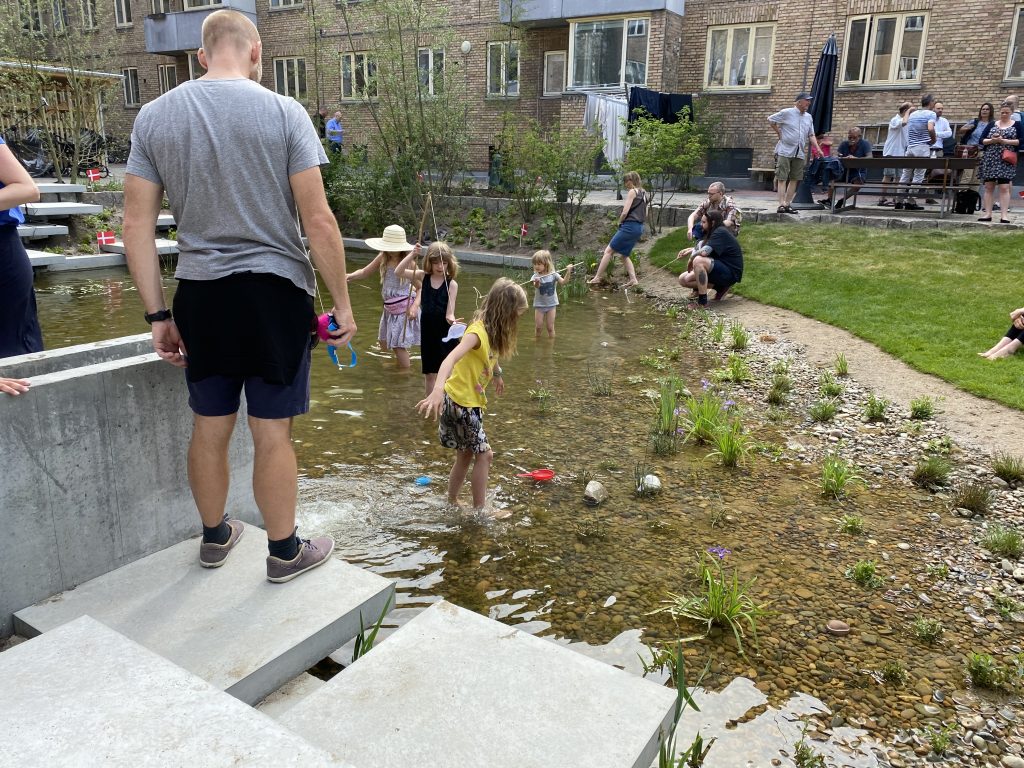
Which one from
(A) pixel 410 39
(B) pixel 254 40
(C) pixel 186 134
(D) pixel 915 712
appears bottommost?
(D) pixel 915 712

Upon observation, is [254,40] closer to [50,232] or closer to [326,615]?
[326,615]

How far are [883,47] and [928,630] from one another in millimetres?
20843

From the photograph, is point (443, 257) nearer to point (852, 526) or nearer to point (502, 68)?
point (852, 526)

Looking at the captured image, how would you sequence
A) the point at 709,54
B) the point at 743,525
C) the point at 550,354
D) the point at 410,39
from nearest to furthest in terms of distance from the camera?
the point at 743,525
the point at 550,354
the point at 410,39
the point at 709,54

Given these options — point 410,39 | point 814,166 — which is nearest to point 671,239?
point 814,166

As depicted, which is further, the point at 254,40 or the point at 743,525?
the point at 743,525

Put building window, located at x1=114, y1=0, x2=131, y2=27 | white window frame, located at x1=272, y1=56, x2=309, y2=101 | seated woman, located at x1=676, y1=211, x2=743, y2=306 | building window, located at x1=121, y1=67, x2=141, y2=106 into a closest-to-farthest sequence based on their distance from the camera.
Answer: seated woman, located at x1=676, y1=211, x2=743, y2=306
white window frame, located at x1=272, y1=56, x2=309, y2=101
building window, located at x1=114, y1=0, x2=131, y2=27
building window, located at x1=121, y1=67, x2=141, y2=106

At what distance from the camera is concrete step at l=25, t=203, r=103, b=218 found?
1437 centimetres

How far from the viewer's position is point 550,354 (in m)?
8.83

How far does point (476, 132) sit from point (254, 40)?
78.3 ft

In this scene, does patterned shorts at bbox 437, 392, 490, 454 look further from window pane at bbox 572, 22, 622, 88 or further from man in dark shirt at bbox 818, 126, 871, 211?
window pane at bbox 572, 22, 622, 88

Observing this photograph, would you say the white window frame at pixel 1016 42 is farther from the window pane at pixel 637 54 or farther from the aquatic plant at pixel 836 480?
the aquatic plant at pixel 836 480

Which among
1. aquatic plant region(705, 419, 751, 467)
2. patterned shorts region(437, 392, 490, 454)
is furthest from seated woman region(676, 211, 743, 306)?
patterned shorts region(437, 392, 490, 454)

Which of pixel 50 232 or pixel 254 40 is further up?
pixel 254 40
